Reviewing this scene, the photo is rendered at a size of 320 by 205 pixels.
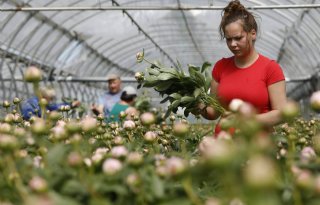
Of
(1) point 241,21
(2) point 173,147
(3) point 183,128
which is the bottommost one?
(2) point 173,147

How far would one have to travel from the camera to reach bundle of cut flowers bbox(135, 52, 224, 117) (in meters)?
2.11

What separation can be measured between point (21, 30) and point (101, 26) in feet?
8.36

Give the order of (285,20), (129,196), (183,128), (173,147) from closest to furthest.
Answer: (129,196), (183,128), (173,147), (285,20)

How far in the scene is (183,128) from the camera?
1.11 m

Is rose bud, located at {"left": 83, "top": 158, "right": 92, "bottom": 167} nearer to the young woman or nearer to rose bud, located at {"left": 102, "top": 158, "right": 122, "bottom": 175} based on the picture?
rose bud, located at {"left": 102, "top": 158, "right": 122, "bottom": 175}

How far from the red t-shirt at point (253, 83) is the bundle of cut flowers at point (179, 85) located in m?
0.16

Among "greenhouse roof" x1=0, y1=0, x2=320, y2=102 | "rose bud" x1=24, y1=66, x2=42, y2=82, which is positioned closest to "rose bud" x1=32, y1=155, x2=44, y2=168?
"rose bud" x1=24, y1=66, x2=42, y2=82

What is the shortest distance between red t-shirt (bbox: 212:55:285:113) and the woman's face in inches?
3.8

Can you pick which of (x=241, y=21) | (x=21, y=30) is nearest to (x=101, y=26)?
(x=21, y=30)

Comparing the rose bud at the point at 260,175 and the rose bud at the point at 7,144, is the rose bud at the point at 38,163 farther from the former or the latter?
the rose bud at the point at 260,175

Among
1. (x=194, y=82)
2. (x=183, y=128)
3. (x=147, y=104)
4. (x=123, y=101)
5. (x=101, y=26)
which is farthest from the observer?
(x=101, y=26)

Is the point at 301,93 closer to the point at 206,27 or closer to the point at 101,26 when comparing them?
the point at 206,27

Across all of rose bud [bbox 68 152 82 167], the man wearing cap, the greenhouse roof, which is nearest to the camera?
rose bud [bbox 68 152 82 167]

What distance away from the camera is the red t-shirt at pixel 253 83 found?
2348mm
